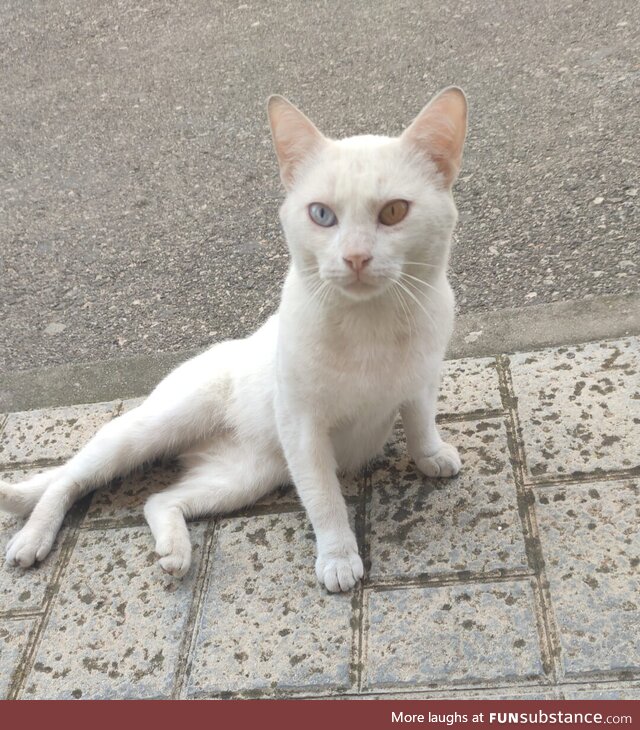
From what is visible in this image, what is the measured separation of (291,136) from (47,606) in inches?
58.5

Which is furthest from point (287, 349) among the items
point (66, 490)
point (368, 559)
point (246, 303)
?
point (246, 303)

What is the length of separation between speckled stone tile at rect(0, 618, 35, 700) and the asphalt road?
1.47m

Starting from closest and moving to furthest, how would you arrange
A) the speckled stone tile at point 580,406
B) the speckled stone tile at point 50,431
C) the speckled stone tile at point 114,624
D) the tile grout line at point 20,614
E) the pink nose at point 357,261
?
the pink nose at point 357,261 < the speckled stone tile at point 114,624 < the tile grout line at point 20,614 < the speckled stone tile at point 580,406 < the speckled stone tile at point 50,431

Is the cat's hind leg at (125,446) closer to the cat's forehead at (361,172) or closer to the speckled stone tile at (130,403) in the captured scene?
the speckled stone tile at (130,403)

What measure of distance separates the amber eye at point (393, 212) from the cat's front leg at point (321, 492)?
0.60m

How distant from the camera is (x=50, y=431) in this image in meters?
3.07

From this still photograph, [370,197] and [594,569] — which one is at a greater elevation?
[370,197]

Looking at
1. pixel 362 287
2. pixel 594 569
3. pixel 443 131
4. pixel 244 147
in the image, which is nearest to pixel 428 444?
pixel 594 569

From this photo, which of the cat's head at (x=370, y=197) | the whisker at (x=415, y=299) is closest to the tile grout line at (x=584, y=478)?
the whisker at (x=415, y=299)

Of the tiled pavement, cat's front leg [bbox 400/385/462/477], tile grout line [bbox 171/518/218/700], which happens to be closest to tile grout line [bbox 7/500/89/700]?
the tiled pavement

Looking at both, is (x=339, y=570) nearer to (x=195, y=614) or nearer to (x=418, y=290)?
(x=195, y=614)

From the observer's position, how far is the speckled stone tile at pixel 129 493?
2.66m

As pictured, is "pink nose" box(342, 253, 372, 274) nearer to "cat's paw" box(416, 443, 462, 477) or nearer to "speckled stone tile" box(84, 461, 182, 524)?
"cat's paw" box(416, 443, 462, 477)

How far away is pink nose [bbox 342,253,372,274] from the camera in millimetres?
1896
